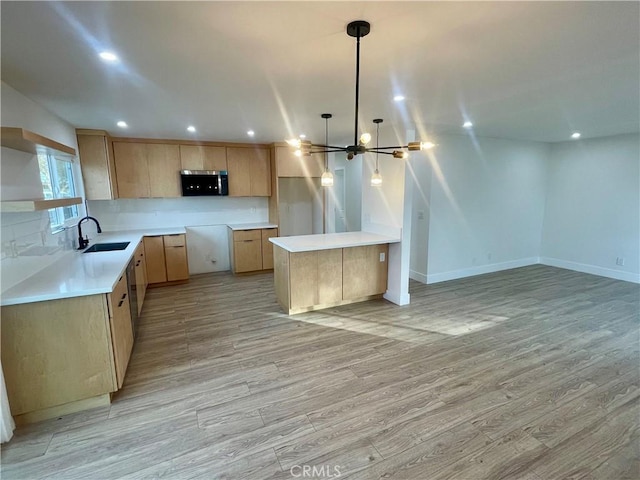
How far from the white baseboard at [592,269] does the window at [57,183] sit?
781 cm

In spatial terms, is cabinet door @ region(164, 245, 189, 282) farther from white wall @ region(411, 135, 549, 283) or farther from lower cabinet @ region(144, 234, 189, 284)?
white wall @ region(411, 135, 549, 283)

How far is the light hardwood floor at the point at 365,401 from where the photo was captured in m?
1.77

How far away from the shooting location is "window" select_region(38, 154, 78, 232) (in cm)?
301

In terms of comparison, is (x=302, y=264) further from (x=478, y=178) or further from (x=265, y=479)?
A: (x=478, y=178)

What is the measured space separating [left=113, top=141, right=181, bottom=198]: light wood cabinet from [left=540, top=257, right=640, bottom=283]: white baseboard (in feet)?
23.5

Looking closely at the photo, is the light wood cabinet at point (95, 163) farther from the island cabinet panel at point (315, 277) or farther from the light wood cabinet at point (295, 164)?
the island cabinet panel at point (315, 277)

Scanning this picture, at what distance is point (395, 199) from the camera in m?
4.07

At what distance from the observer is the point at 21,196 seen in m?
2.40

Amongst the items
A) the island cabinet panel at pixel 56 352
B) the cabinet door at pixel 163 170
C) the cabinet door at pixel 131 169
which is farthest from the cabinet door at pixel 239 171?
the island cabinet panel at pixel 56 352

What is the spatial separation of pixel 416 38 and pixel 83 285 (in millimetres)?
2677

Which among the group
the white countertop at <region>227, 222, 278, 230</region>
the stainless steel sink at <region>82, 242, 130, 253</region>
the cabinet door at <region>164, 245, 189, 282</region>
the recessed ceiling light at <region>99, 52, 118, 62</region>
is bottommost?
the cabinet door at <region>164, 245, 189, 282</region>

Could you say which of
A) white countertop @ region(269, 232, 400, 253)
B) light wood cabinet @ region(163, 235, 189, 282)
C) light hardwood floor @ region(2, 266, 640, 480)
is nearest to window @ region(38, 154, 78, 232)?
light wood cabinet @ region(163, 235, 189, 282)

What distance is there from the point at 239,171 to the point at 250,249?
1.43m

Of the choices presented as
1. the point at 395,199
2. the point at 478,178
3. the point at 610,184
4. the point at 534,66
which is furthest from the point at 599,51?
the point at 610,184
